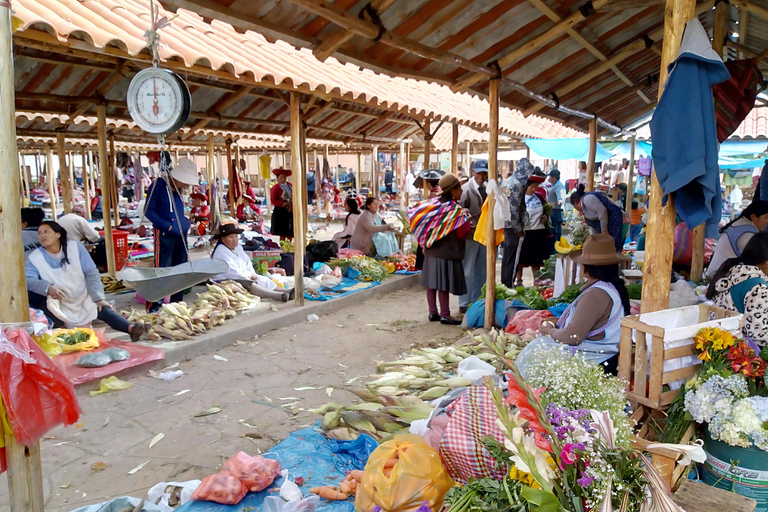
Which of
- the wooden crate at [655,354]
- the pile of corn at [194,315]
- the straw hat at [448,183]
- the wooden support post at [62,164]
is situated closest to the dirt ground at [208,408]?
the pile of corn at [194,315]

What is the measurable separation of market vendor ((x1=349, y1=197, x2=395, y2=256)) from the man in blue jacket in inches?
141

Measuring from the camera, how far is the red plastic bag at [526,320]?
18.0 feet

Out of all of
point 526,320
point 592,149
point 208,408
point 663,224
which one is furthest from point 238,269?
point 592,149

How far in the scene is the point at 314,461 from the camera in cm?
353

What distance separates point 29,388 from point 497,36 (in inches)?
184

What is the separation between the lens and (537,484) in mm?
1960

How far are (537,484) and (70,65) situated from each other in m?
7.19

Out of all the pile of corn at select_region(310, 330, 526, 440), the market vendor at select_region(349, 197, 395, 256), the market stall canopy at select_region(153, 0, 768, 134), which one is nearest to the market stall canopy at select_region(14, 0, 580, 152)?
the market stall canopy at select_region(153, 0, 768, 134)

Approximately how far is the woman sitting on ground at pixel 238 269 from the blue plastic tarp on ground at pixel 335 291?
0.33 meters

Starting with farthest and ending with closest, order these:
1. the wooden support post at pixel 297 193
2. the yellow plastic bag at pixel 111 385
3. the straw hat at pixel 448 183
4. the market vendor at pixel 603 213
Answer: the wooden support post at pixel 297 193, the market vendor at pixel 603 213, the straw hat at pixel 448 183, the yellow plastic bag at pixel 111 385

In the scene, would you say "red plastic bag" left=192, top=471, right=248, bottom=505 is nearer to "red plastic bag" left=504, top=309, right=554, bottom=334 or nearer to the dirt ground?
the dirt ground

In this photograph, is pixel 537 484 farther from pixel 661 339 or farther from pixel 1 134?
pixel 1 134

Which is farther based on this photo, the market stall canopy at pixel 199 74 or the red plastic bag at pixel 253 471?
the market stall canopy at pixel 199 74

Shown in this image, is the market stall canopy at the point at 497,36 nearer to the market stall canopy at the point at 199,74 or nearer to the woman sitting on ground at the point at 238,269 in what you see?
the market stall canopy at the point at 199,74
